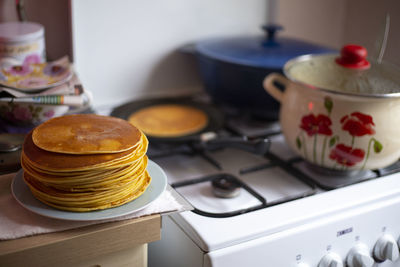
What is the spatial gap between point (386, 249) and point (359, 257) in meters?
0.06

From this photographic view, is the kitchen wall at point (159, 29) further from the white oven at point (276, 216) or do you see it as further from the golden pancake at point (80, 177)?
the golden pancake at point (80, 177)

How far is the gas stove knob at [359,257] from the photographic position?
2.31 feet

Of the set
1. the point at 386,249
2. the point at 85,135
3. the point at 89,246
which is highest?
the point at 85,135

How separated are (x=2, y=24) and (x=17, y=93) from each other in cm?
23

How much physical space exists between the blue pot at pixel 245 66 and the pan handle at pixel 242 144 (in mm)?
153

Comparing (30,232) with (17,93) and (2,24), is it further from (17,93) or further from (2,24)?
(2,24)

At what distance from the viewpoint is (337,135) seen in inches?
29.2

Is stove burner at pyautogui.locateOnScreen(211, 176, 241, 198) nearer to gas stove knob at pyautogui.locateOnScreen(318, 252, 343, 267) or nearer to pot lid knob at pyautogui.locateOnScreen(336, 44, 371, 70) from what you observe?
gas stove knob at pyautogui.locateOnScreen(318, 252, 343, 267)

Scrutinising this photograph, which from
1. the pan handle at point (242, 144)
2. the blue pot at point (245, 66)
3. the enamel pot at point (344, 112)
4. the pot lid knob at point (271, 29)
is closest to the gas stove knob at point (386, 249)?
the enamel pot at point (344, 112)

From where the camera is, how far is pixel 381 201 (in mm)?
747

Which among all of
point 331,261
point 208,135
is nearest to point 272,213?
point 331,261

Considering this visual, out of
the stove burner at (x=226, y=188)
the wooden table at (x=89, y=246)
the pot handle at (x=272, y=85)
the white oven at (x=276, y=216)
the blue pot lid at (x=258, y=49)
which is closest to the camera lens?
the wooden table at (x=89, y=246)

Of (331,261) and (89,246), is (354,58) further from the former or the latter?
(89,246)

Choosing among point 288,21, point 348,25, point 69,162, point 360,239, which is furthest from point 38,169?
point 348,25
